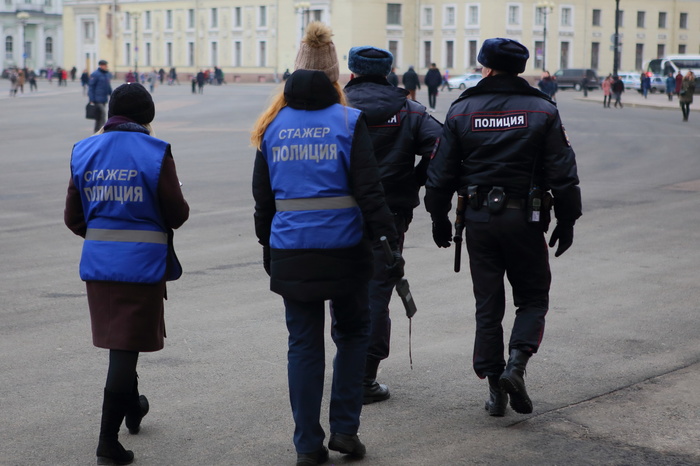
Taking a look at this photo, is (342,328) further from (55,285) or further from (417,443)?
(55,285)

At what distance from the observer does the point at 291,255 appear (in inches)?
176

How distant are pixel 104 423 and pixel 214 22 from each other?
332 feet

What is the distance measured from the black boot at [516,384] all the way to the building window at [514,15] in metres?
84.1

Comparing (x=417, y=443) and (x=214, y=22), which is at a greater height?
(x=214, y=22)

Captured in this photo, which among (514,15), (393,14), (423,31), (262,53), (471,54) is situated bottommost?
(471,54)

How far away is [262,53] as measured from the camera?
97812 millimetres

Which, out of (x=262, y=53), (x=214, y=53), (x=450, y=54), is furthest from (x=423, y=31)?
(x=214, y=53)

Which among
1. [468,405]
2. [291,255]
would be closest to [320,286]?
[291,255]

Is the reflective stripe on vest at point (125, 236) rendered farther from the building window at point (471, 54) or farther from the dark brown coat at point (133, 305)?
the building window at point (471, 54)

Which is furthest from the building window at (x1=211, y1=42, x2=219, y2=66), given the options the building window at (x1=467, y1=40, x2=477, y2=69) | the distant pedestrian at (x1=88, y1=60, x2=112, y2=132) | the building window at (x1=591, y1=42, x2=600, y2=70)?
the distant pedestrian at (x1=88, y1=60, x2=112, y2=132)

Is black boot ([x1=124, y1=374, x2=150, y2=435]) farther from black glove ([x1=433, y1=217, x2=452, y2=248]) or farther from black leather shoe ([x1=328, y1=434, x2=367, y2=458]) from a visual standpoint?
black glove ([x1=433, y1=217, x2=452, y2=248])

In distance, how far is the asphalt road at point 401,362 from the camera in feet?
15.7

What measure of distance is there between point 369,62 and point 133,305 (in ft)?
5.77

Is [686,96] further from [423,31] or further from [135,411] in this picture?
[423,31]
